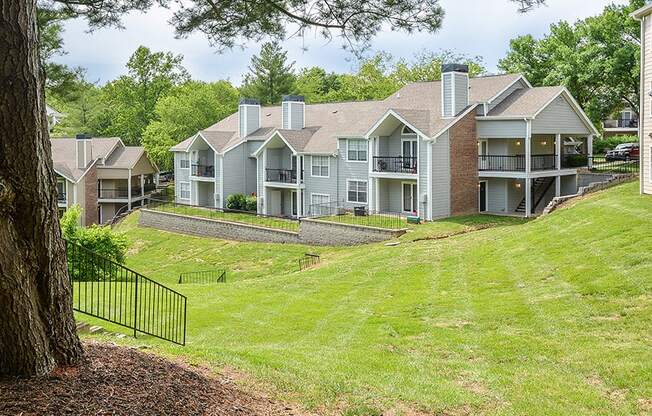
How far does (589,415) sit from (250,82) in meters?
70.1

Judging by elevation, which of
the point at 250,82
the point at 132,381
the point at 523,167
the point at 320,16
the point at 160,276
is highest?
the point at 250,82

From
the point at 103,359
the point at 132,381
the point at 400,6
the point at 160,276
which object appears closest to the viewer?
the point at 132,381

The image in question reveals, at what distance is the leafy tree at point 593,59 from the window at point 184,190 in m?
25.7

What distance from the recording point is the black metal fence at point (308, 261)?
95.6 feet

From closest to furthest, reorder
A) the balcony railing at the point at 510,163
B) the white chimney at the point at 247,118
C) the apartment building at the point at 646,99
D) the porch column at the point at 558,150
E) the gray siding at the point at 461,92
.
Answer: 1. the apartment building at the point at 646,99
2. the gray siding at the point at 461,92
3. the balcony railing at the point at 510,163
4. the porch column at the point at 558,150
5. the white chimney at the point at 247,118

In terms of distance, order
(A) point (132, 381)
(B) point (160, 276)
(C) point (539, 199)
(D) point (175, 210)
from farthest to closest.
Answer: (D) point (175, 210)
(C) point (539, 199)
(B) point (160, 276)
(A) point (132, 381)

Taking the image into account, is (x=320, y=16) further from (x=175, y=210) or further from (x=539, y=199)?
(x=175, y=210)

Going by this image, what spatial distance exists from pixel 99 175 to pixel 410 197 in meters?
27.1

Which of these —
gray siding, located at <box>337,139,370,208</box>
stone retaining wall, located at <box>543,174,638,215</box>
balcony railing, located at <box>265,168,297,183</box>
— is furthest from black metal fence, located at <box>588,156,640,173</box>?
balcony railing, located at <box>265,168,297,183</box>

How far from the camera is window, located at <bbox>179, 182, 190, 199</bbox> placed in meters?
51.1

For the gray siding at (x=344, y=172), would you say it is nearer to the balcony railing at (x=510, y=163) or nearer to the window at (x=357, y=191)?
the window at (x=357, y=191)

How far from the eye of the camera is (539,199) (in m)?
39.1

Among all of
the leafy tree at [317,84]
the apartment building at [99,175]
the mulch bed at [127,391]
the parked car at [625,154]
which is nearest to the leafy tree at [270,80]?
the leafy tree at [317,84]

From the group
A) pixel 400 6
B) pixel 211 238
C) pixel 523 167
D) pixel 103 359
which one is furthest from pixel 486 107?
pixel 103 359
